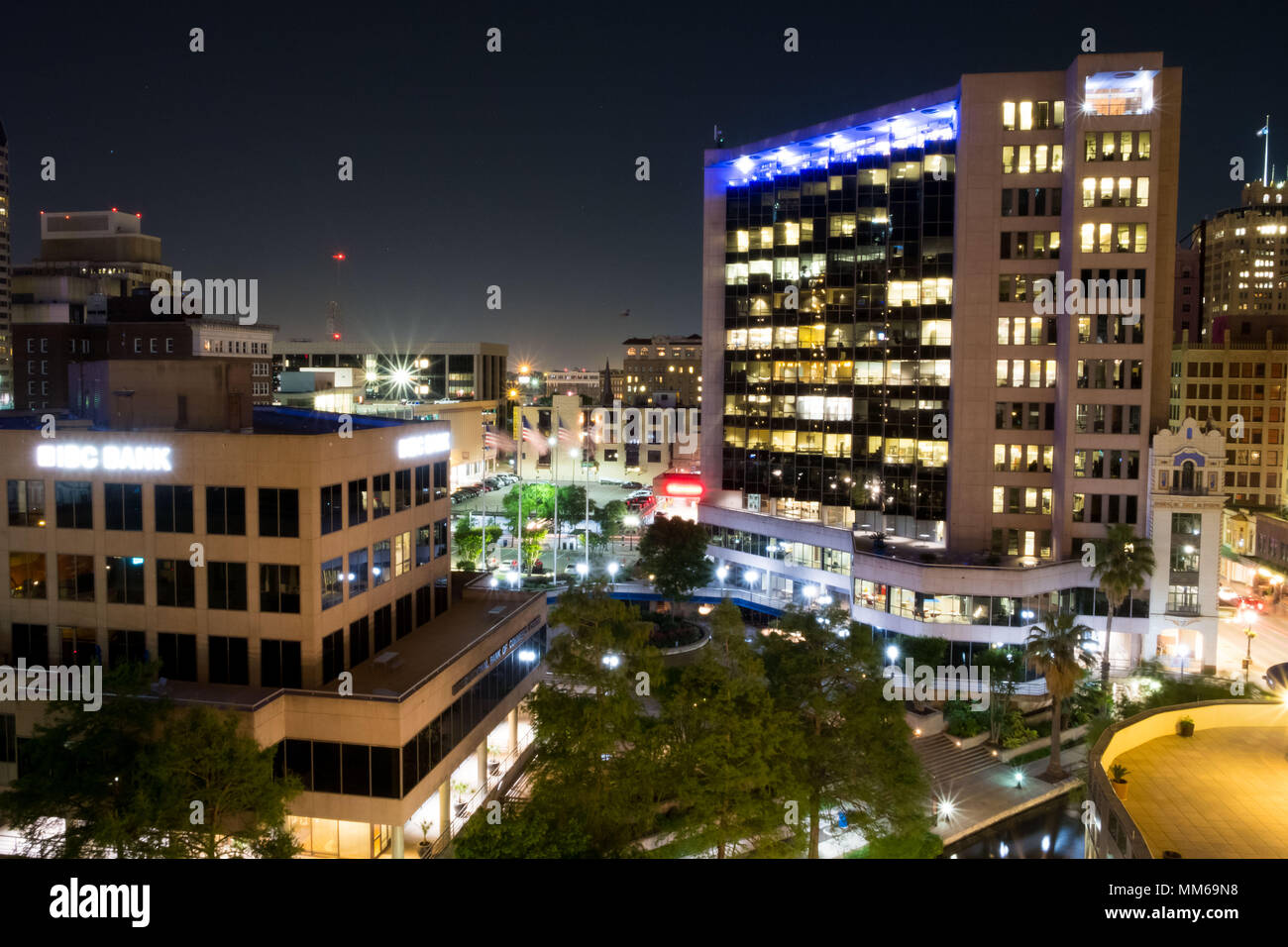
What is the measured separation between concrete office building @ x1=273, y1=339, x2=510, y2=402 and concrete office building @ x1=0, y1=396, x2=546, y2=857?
130628 millimetres

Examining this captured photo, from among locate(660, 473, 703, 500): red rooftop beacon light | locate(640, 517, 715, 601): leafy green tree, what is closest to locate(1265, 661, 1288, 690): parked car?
locate(640, 517, 715, 601): leafy green tree

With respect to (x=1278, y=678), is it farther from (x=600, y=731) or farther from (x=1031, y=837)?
(x=600, y=731)

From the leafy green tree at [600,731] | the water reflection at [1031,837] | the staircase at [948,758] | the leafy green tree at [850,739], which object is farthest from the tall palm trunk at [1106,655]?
the leafy green tree at [600,731]

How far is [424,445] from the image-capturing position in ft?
127

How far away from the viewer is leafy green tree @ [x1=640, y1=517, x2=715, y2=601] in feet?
211

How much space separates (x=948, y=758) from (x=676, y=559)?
25140 millimetres

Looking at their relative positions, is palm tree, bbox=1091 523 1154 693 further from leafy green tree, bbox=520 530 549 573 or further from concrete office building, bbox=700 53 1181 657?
leafy green tree, bbox=520 530 549 573

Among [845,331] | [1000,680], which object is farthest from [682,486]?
[1000,680]

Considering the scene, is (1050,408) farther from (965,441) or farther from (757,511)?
(757,511)
